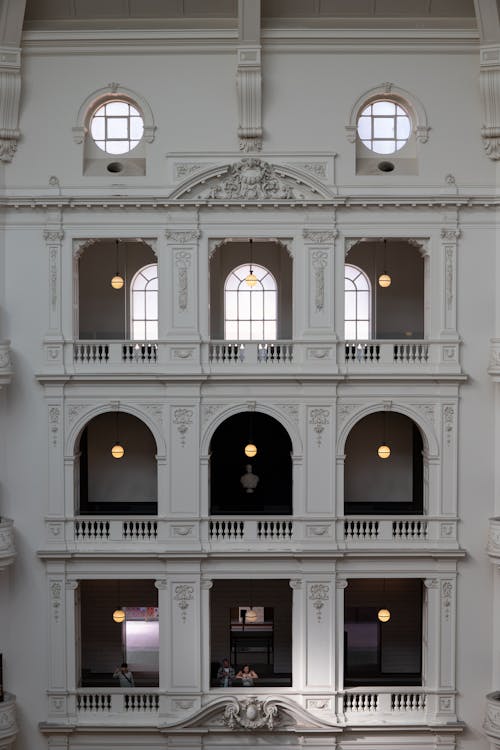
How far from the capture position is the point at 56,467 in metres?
21.5

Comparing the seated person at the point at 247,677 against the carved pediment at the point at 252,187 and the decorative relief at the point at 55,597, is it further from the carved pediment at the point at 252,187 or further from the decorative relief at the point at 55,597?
the carved pediment at the point at 252,187

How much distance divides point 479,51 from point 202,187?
6221mm

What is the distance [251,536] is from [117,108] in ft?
30.3

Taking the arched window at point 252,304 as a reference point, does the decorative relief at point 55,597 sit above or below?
below

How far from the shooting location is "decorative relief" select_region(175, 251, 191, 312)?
2128cm

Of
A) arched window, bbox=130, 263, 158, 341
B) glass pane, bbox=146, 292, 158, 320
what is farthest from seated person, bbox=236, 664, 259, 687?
glass pane, bbox=146, 292, 158, 320

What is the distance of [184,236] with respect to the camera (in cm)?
2122

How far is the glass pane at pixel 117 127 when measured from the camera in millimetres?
21656

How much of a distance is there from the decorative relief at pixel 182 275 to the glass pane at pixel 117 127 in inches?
112

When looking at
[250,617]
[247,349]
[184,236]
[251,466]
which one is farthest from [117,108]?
[250,617]

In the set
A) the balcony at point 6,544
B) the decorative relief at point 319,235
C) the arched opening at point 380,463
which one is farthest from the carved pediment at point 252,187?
the balcony at point 6,544

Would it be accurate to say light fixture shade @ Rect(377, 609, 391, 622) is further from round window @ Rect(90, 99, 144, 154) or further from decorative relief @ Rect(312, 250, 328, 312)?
round window @ Rect(90, 99, 144, 154)

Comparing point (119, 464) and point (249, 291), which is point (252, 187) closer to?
point (249, 291)

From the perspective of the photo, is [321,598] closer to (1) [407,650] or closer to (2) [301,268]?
(1) [407,650]
